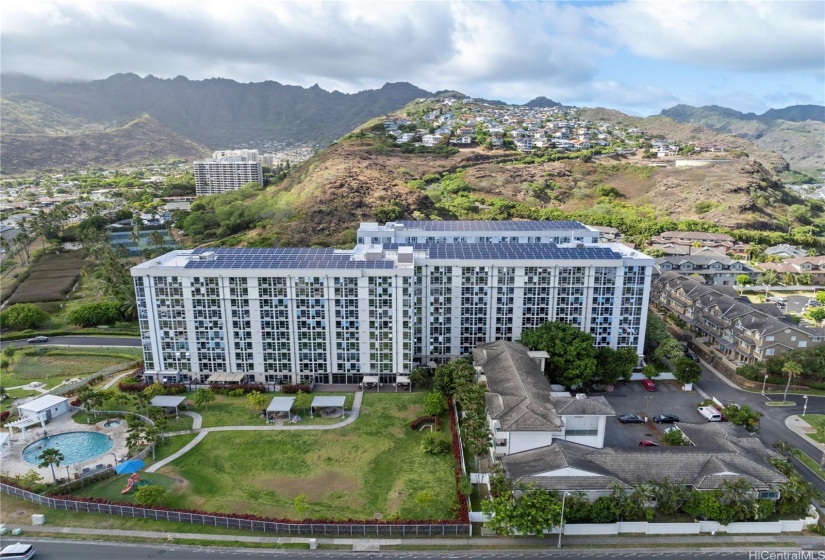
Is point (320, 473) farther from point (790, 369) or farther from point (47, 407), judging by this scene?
point (790, 369)

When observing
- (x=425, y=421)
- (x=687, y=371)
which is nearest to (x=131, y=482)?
(x=425, y=421)

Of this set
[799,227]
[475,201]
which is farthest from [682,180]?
[475,201]

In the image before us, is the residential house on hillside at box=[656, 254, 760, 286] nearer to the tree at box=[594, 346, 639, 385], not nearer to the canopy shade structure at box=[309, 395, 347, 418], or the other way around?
the tree at box=[594, 346, 639, 385]

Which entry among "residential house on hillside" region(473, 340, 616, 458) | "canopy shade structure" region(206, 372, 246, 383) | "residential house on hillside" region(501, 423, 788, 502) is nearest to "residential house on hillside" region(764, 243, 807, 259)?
"residential house on hillside" region(501, 423, 788, 502)

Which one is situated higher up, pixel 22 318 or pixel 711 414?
pixel 22 318

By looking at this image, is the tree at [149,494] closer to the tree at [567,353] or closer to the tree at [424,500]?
the tree at [424,500]

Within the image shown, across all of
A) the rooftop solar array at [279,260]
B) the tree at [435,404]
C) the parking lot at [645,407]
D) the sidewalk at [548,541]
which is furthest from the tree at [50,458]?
the parking lot at [645,407]

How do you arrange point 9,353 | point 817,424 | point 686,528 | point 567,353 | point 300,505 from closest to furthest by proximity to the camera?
1. point 686,528
2. point 300,505
3. point 817,424
4. point 567,353
5. point 9,353
